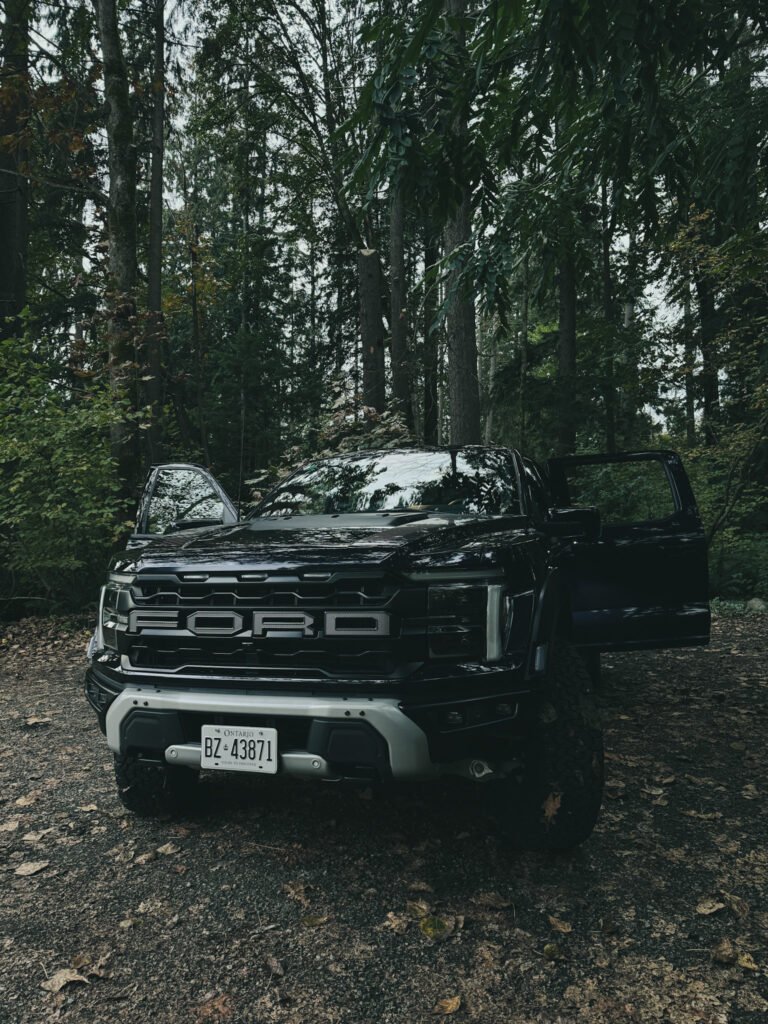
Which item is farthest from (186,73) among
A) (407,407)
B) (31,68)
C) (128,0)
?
(407,407)

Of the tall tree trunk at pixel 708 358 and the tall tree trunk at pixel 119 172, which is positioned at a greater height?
the tall tree trunk at pixel 119 172

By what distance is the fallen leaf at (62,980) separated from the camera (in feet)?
7.73

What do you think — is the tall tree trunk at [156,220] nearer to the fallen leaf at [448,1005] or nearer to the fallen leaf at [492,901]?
the fallen leaf at [492,901]

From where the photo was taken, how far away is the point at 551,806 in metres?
2.93

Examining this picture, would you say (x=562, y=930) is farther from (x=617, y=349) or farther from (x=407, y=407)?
(x=617, y=349)

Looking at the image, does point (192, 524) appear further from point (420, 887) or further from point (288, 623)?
point (420, 887)

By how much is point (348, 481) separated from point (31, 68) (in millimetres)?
10729

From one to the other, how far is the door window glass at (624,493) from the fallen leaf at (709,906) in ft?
35.5

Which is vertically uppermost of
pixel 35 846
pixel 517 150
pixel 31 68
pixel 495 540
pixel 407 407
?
pixel 31 68

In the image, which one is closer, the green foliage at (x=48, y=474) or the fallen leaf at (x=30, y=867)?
the fallen leaf at (x=30, y=867)

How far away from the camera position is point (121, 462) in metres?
9.80

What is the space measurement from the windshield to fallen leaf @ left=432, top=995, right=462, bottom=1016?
2.11 meters

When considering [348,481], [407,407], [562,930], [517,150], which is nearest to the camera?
[562,930]

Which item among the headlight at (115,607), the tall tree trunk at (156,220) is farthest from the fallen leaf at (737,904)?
the tall tree trunk at (156,220)
